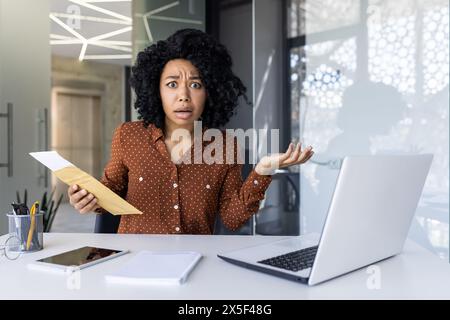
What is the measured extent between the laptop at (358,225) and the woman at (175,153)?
0.48 m

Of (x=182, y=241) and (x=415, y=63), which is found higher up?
(x=415, y=63)

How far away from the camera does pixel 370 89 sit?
2.95 m

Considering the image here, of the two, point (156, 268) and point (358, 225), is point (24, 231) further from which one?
point (358, 225)

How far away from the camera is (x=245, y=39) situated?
341 cm

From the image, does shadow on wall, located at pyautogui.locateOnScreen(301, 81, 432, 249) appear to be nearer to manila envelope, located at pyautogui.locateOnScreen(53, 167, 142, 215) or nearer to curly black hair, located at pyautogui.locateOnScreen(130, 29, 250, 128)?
curly black hair, located at pyautogui.locateOnScreen(130, 29, 250, 128)

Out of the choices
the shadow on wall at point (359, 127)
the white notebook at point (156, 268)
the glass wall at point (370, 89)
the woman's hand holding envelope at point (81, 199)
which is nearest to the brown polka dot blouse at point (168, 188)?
the woman's hand holding envelope at point (81, 199)

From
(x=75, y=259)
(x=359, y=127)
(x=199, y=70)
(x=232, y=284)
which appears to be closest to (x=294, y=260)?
(x=232, y=284)

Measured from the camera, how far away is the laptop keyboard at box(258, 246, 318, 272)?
0.89 metres

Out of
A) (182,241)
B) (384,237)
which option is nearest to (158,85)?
(182,241)

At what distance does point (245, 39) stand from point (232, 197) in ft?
7.14

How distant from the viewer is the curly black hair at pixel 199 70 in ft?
5.12

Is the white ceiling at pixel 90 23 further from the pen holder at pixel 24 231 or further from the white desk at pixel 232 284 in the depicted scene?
the white desk at pixel 232 284

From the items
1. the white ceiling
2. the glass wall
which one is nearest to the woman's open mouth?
the glass wall
